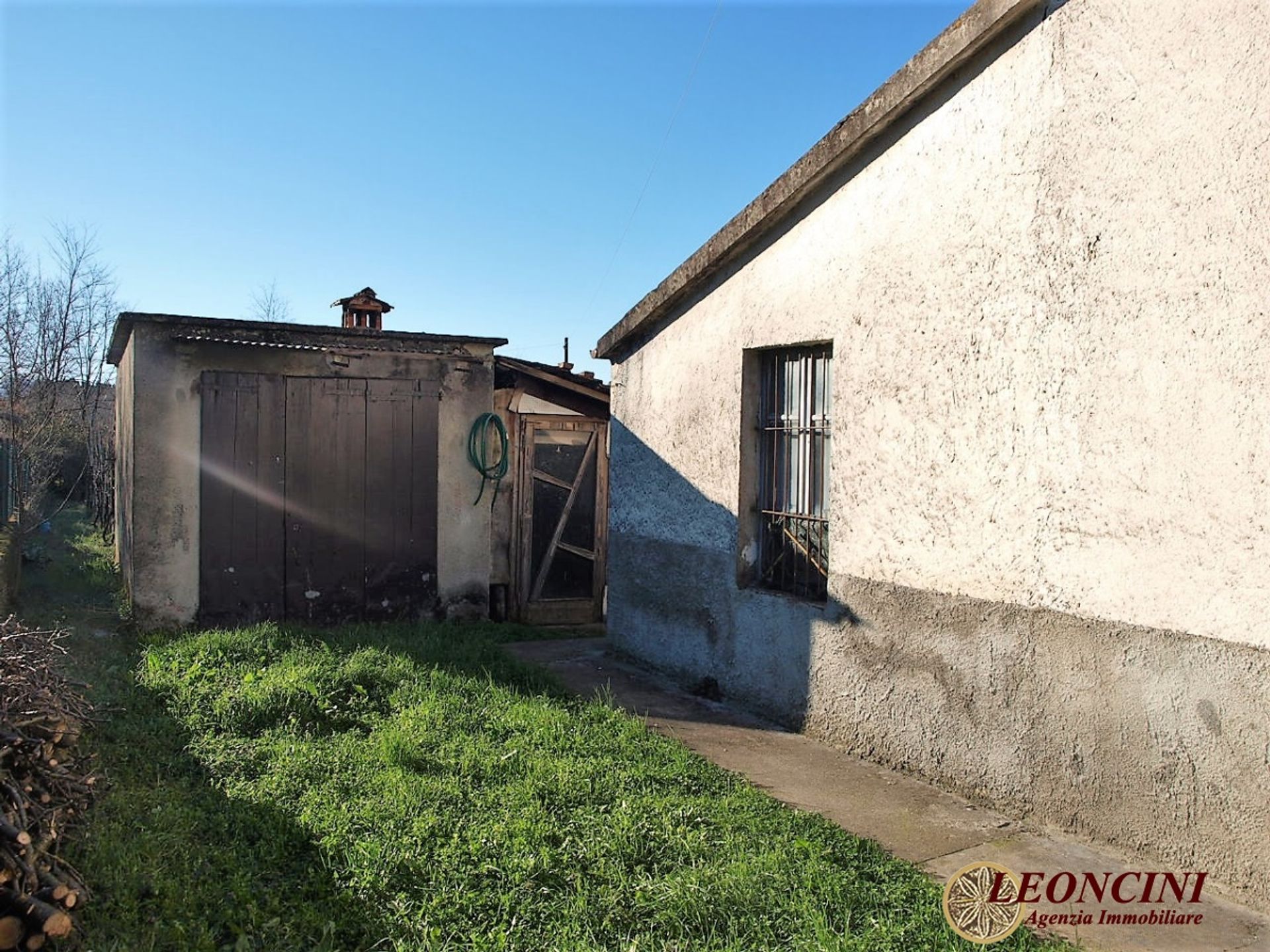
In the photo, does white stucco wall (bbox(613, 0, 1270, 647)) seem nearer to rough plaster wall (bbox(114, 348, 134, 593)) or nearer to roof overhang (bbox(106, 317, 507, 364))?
roof overhang (bbox(106, 317, 507, 364))

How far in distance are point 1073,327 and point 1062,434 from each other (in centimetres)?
51

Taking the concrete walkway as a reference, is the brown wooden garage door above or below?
above

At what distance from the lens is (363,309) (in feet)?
43.0

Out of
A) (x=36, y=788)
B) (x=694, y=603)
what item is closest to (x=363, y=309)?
(x=694, y=603)

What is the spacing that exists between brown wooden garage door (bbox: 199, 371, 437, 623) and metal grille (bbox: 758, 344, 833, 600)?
413cm

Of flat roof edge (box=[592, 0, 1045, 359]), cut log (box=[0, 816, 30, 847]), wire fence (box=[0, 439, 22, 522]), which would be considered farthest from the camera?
wire fence (box=[0, 439, 22, 522])

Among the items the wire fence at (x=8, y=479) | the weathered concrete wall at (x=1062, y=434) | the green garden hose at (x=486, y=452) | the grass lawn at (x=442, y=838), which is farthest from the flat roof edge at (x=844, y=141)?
the wire fence at (x=8, y=479)

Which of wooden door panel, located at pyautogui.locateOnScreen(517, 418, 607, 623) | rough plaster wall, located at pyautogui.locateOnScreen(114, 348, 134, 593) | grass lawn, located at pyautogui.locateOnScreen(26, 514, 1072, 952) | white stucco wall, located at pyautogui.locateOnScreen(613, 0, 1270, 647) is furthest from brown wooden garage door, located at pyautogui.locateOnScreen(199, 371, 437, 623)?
white stucco wall, located at pyautogui.locateOnScreen(613, 0, 1270, 647)

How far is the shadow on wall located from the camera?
606 centimetres

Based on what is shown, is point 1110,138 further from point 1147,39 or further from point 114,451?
Answer: point 114,451

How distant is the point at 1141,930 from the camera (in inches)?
133

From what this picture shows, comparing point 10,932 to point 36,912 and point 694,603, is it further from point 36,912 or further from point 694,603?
point 694,603

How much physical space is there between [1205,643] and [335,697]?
16.3 ft

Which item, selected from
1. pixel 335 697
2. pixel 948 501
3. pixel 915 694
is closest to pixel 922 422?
pixel 948 501
